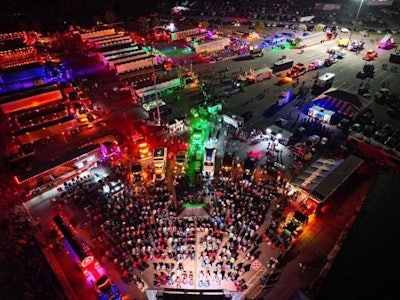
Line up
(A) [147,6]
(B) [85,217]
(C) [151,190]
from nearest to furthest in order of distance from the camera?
(B) [85,217] → (C) [151,190] → (A) [147,6]

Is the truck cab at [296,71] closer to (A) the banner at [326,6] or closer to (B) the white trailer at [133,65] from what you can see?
(B) the white trailer at [133,65]

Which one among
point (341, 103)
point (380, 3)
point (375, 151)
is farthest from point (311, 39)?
point (380, 3)

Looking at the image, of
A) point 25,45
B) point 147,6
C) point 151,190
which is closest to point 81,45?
point 25,45

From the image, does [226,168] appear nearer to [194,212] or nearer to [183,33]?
[194,212]

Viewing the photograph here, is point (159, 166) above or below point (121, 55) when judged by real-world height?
below

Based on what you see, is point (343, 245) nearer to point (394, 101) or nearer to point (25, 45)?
point (394, 101)
